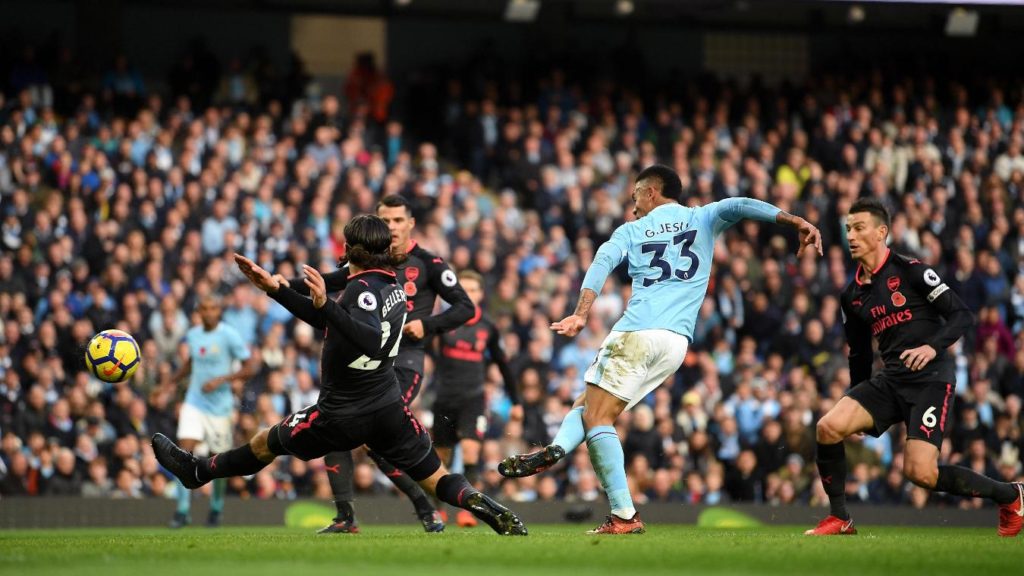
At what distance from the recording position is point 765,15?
28828mm

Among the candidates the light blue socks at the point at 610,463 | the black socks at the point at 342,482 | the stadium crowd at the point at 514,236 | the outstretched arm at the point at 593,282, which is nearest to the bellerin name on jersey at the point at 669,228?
the outstretched arm at the point at 593,282

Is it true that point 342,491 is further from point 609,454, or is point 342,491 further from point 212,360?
point 212,360

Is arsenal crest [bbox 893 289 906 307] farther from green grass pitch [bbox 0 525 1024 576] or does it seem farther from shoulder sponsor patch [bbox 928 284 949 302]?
green grass pitch [bbox 0 525 1024 576]

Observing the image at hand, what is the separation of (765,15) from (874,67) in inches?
97.4

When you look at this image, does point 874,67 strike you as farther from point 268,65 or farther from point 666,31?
point 268,65

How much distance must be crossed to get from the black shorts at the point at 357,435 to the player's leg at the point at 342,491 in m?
1.98

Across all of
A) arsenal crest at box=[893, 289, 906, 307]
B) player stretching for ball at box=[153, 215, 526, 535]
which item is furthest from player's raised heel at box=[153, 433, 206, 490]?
arsenal crest at box=[893, 289, 906, 307]

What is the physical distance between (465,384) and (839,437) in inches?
180

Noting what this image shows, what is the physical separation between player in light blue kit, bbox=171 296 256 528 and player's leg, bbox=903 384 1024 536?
282 inches

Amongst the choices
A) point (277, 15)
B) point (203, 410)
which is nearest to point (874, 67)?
point (277, 15)

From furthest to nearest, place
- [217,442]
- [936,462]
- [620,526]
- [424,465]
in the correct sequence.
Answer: [217,442] → [936,462] → [620,526] → [424,465]

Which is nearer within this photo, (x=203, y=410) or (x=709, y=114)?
Answer: (x=203, y=410)

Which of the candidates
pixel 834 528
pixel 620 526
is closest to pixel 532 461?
pixel 620 526

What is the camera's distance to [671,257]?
9.99m
